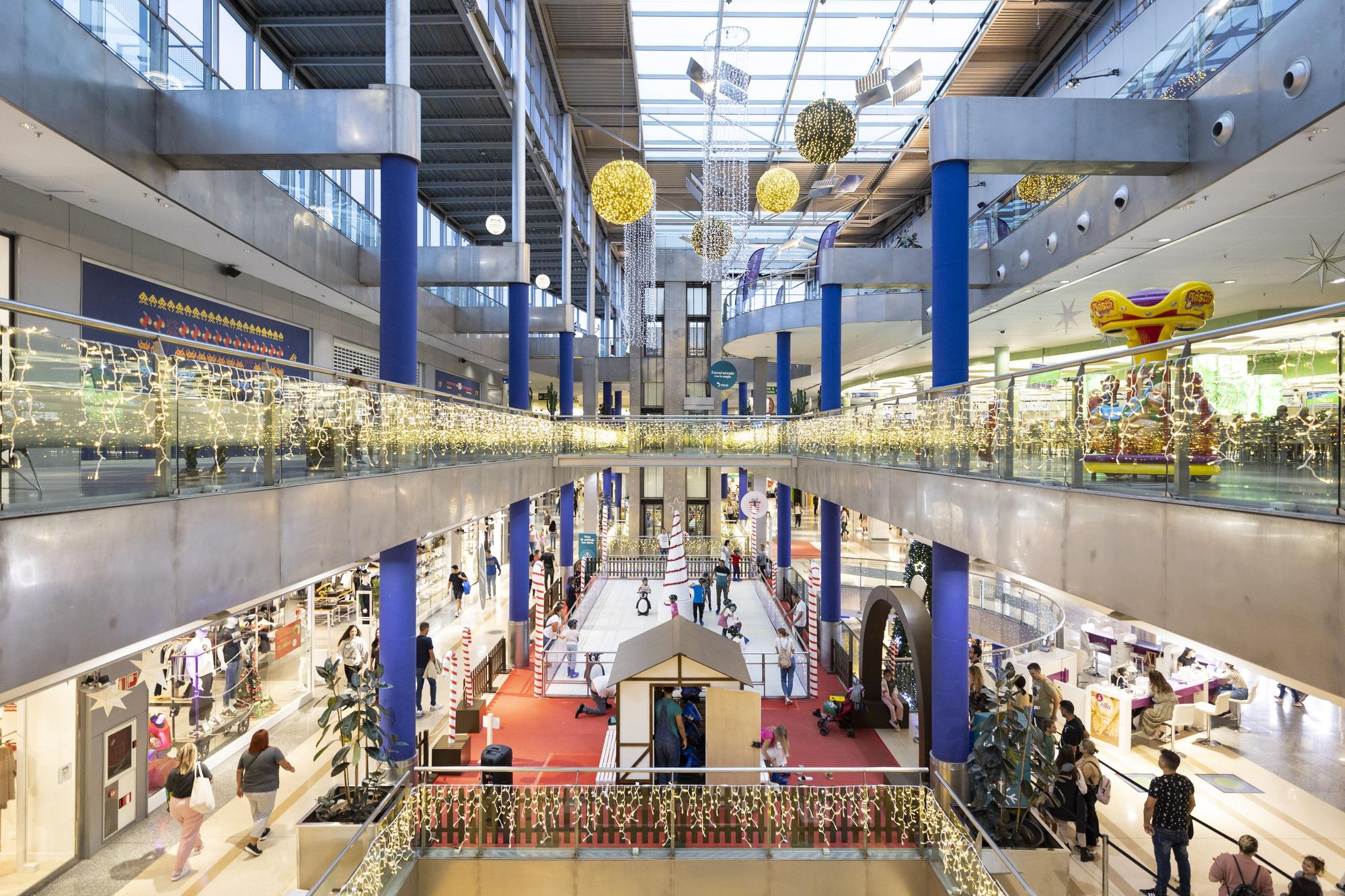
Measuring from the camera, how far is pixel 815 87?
19.1m

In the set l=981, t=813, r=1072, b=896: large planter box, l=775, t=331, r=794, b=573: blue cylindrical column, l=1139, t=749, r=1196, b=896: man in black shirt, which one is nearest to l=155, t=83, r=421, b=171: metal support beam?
l=981, t=813, r=1072, b=896: large planter box

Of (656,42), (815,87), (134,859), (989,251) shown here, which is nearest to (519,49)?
(656,42)

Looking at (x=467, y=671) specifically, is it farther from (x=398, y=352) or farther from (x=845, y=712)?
(x=845, y=712)

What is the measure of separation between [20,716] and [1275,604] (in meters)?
11.5

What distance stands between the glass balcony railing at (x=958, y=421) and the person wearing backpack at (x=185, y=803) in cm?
405

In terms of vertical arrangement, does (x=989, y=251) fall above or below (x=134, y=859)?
above

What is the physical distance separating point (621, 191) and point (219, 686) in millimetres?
11339

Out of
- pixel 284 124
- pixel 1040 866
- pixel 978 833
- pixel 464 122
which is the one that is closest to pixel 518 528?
pixel 464 122

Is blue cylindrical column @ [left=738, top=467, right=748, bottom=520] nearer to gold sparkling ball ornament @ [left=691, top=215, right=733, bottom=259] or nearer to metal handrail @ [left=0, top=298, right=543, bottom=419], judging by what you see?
gold sparkling ball ornament @ [left=691, top=215, right=733, bottom=259]

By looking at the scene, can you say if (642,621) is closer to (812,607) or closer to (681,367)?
(812,607)

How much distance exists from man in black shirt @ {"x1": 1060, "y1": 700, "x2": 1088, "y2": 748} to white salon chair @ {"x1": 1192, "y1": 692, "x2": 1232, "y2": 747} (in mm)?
4325

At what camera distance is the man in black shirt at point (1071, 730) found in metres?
9.62

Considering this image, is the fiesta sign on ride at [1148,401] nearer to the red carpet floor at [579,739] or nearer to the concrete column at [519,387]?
the red carpet floor at [579,739]

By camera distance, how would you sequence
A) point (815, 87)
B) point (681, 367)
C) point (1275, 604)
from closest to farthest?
point (1275, 604) → point (815, 87) → point (681, 367)
